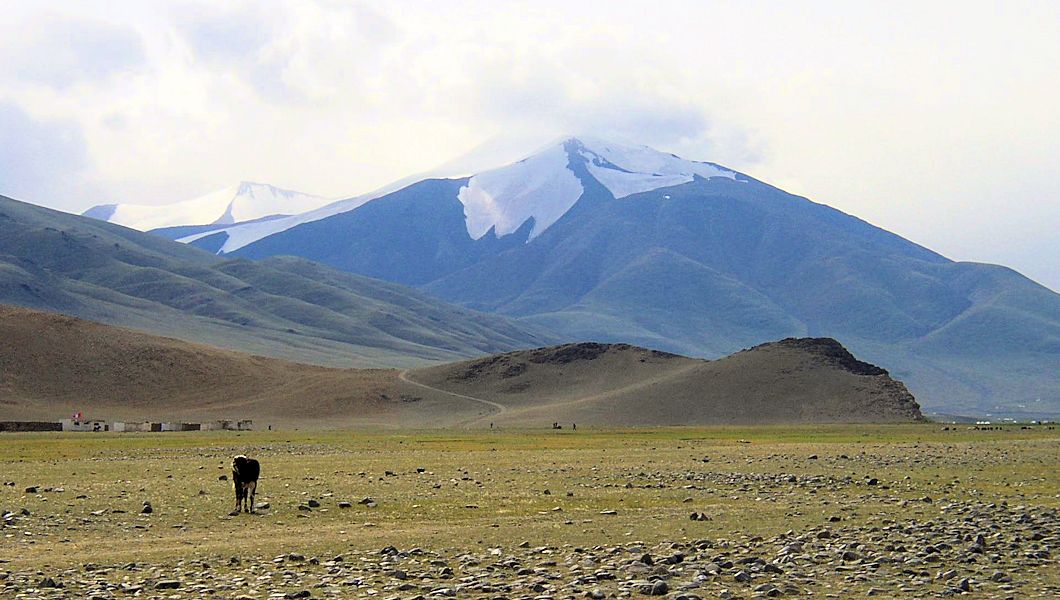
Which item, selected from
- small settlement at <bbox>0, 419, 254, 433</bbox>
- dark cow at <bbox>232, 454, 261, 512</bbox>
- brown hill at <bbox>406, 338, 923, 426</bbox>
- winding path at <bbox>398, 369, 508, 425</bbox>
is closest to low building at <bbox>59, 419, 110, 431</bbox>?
small settlement at <bbox>0, 419, 254, 433</bbox>

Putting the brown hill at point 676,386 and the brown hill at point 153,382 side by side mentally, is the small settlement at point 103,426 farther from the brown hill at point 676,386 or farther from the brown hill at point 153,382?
the brown hill at point 676,386

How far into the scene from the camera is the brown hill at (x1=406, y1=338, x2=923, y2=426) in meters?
110

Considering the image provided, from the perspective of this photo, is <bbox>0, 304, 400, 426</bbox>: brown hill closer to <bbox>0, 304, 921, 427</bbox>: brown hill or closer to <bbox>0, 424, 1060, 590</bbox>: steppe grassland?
<bbox>0, 304, 921, 427</bbox>: brown hill

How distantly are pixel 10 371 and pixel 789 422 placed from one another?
76519 mm

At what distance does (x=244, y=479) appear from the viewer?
82.7ft

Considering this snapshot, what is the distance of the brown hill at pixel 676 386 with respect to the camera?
10988 cm

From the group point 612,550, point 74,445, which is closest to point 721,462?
point 612,550

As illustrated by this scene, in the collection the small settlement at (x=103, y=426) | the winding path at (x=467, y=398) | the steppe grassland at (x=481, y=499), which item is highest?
the winding path at (x=467, y=398)

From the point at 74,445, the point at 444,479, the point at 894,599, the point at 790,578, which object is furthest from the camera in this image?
the point at 74,445

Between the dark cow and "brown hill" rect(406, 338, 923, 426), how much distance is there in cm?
7878

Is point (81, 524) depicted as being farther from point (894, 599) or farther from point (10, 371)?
point (10, 371)

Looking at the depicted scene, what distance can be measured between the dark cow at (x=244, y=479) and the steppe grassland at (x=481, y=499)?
48cm

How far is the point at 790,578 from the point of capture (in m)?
16.7

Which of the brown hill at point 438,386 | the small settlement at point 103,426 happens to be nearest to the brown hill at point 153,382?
the brown hill at point 438,386
